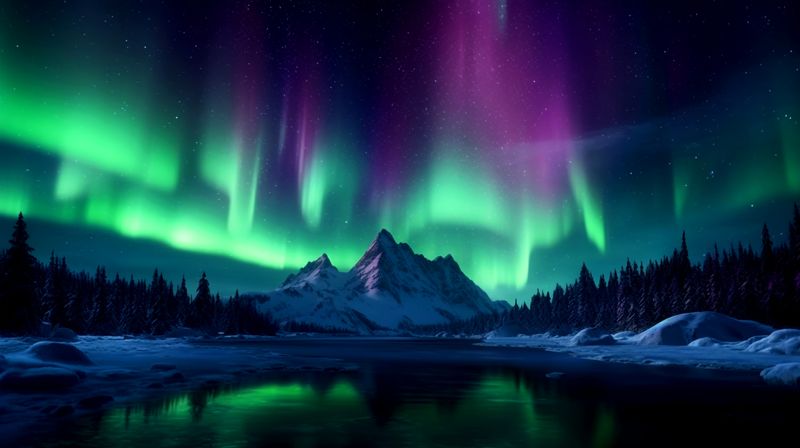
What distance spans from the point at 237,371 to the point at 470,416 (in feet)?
77.9

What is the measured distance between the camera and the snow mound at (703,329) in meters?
77.6

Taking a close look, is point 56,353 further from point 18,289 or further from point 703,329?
point 703,329

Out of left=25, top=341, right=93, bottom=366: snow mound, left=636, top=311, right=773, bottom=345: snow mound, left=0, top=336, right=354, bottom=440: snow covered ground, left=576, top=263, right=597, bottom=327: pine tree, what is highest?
left=576, top=263, right=597, bottom=327: pine tree

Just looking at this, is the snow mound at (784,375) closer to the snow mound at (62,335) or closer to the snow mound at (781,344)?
the snow mound at (781,344)

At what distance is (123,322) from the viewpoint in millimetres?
130500

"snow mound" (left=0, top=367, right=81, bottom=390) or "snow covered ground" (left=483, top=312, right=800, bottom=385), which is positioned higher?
"snow covered ground" (left=483, top=312, right=800, bottom=385)

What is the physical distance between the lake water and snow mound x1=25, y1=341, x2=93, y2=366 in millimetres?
11618

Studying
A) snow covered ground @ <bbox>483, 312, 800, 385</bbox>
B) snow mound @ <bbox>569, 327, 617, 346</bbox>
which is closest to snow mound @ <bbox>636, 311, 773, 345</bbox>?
snow covered ground @ <bbox>483, 312, 800, 385</bbox>

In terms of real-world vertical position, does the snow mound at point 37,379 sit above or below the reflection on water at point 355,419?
above

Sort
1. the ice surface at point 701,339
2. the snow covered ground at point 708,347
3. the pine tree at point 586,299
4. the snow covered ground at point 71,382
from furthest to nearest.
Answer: the pine tree at point 586,299
the ice surface at point 701,339
the snow covered ground at point 708,347
the snow covered ground at point 71,382

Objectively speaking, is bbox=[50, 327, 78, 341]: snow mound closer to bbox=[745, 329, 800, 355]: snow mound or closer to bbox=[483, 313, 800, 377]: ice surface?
bbox=[483, 313, 800, 377]: ice surface

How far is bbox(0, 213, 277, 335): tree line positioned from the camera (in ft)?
213

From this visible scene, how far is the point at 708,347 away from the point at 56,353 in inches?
2915

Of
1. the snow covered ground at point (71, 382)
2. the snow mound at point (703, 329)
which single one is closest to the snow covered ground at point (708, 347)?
the snow mound at point (703, 329)
